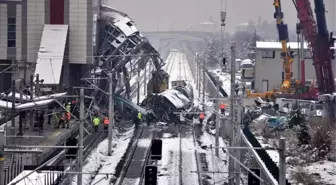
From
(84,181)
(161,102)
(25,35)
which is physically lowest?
(84,181)

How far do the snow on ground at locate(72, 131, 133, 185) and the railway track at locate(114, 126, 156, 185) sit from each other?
28 centimetres

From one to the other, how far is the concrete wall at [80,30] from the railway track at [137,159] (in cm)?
499

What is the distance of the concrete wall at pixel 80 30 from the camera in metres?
31.6

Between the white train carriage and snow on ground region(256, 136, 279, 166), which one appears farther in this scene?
the white train carriage

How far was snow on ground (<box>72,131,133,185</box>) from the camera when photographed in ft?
60.3

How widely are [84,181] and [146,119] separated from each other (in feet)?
41.9

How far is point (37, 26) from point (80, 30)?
81.3 inches

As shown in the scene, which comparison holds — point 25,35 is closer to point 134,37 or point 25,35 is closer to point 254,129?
point 134,37

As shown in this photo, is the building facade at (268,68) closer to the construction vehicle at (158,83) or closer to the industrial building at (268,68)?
the industrial building at (268,68)

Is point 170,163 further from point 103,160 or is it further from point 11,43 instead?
point 11,43

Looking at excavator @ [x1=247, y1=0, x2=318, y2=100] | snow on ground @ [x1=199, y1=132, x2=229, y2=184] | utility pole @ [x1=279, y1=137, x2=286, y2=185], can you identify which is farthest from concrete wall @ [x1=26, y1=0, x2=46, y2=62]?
utility pole @ [x1=279, y1=137, x2=286, y2=185]

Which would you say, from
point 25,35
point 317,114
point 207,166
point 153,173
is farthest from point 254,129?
point 153,173

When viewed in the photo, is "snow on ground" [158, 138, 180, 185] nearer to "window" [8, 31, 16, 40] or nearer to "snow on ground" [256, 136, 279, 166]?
"snow on ground" [256, 136, 279, 166]

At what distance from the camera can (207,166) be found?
20.5m
